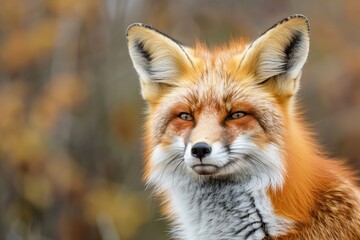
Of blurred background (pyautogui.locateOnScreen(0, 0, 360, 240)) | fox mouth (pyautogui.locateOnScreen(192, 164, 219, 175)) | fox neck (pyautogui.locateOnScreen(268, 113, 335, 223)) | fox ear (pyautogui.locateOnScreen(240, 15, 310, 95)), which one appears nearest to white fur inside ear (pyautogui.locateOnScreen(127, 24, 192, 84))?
fox ear (pyautogui.locateOnScreen(240, 15, 310, 95))

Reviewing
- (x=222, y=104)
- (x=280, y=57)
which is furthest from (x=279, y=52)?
(x=222, y=104)

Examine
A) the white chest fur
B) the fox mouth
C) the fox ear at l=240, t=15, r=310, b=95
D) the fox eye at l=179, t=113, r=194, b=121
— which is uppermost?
the fox ear at l=240, t=15, r=310, b=95

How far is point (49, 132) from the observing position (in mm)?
12258

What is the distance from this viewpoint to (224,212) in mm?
5293

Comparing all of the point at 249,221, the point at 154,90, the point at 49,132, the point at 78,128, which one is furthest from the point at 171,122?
the point at 78,128

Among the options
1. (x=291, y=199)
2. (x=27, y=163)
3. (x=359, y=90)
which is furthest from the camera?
(x=359, y=90)

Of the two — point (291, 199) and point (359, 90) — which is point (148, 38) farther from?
point (359, 90)

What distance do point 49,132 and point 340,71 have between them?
5144 millimetres

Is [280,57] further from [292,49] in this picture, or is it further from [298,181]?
[298,181]

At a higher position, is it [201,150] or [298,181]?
[201,150]

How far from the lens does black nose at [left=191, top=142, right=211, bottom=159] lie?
4871mm

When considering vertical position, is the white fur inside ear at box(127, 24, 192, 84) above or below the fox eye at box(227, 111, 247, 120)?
above

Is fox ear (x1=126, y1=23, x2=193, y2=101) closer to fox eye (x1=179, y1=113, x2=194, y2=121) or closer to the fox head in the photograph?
the fox head

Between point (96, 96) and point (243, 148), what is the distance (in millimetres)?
8292
